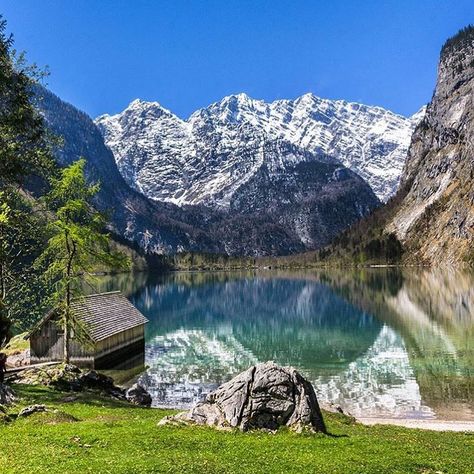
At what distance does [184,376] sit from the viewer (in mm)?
53750

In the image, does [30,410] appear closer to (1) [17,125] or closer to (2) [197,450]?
(2) [197,450]

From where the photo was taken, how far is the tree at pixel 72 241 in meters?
43.3

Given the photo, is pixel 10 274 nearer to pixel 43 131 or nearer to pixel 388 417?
pixel 43 131

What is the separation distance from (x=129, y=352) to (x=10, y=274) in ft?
97.0

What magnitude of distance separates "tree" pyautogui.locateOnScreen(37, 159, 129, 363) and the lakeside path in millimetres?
24814

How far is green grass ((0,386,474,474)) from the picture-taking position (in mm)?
17672

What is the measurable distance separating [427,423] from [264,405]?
17.5 meters

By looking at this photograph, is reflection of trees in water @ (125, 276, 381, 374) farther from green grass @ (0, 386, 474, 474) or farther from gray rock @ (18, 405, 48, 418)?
gray rock @ (18, 405, 48, 418)

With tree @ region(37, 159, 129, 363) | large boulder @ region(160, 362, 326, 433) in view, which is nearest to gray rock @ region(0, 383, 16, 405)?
large boulder @ region(160, 362, 326, 433)

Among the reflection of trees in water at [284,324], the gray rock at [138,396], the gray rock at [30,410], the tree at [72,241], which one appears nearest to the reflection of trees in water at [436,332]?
the reflection of trees in water at [284,324]

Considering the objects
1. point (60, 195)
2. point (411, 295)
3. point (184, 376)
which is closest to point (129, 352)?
point (184, 376)

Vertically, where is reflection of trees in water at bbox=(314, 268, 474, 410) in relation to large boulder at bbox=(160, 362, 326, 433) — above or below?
below

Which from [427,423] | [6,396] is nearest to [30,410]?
[6,396]

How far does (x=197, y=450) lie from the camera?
19.5 m
